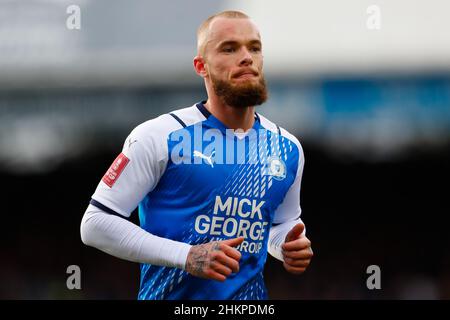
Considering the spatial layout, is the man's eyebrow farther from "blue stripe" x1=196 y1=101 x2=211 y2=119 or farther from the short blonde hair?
"blue stripe" x1=196 y1=101 x2=211 y2=119

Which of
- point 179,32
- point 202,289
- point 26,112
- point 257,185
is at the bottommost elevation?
point 202,289

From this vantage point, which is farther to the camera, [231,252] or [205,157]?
[205,157]

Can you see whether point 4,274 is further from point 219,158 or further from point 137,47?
point 219,158

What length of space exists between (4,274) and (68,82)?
13.3 ft

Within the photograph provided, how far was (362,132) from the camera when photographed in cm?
1195

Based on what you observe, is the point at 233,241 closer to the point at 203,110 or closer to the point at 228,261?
the point at 228,261

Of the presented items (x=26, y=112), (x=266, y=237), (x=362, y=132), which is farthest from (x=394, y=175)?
(x=266, y=237)

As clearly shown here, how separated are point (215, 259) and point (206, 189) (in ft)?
1.70

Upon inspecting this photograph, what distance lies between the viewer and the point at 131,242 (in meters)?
4.78

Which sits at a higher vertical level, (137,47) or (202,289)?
(137,47)

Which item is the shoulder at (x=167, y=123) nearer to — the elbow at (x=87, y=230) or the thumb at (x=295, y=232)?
the elbow at (x=87, y=230)

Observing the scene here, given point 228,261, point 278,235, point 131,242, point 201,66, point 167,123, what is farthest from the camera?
point 278,235

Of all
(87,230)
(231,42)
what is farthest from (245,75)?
(87,230)

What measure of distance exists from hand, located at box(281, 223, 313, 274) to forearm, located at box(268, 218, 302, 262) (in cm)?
30
